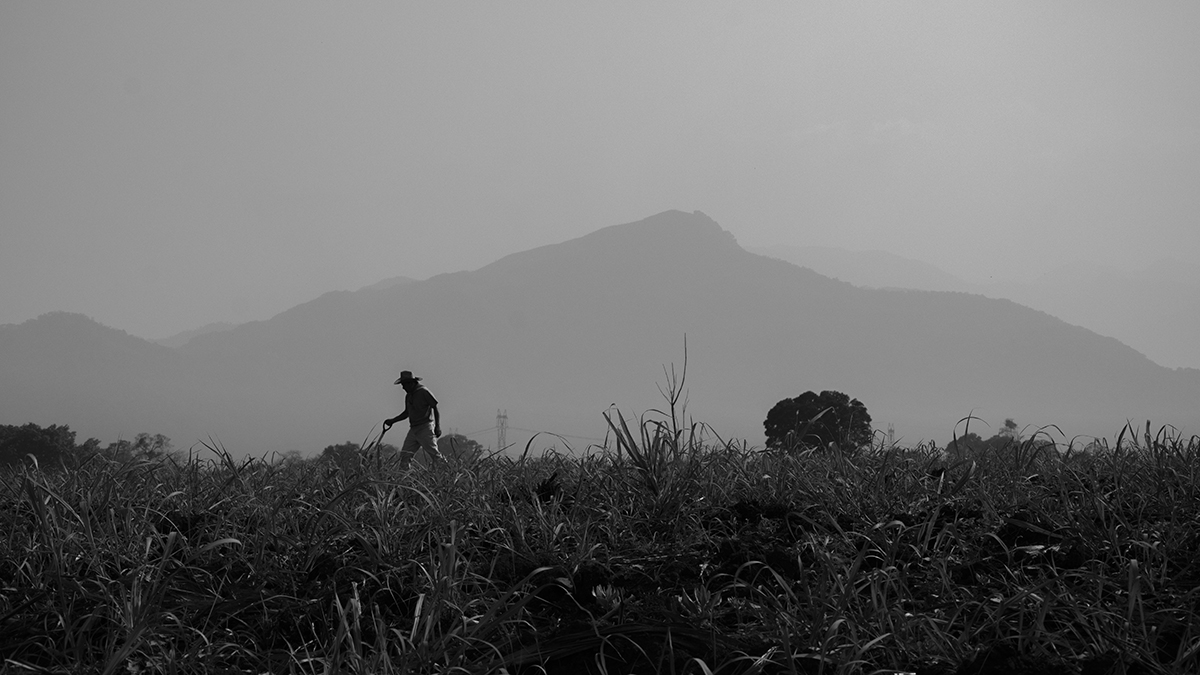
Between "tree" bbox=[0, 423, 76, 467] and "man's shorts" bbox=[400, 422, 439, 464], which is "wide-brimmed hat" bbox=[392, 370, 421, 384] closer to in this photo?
"man's shorts" bbox=[400, 422, 439, 464]

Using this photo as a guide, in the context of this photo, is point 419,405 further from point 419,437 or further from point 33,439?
point 33,439

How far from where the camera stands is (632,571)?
3.29 metres

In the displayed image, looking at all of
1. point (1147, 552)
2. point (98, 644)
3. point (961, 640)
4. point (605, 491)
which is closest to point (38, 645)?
point (98, 644)

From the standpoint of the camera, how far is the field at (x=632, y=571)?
266 cm

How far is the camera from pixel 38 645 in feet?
9.55

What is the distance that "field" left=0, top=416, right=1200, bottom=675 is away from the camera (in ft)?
8.72

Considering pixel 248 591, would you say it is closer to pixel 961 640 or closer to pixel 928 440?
pixel 961 640

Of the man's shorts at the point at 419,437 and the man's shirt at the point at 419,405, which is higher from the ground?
the man's shirt at the point at 419,405

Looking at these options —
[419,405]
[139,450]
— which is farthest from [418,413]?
[139,450]

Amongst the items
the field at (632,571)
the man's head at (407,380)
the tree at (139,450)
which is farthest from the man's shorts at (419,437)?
the field at (632,571)

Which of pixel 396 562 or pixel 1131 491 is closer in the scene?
pixel 396 562

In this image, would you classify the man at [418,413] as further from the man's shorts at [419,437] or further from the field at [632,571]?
the field at [632,571]

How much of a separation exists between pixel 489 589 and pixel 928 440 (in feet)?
13.5

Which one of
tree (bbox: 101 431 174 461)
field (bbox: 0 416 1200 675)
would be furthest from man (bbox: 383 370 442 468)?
field (bbox: 0 416 1200 675)
